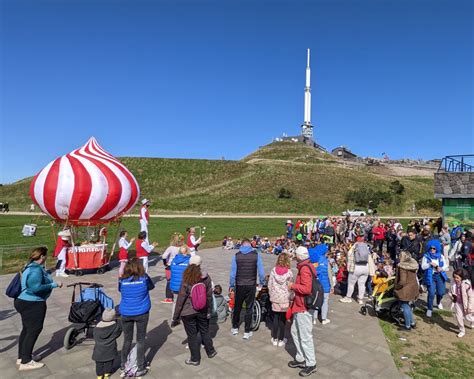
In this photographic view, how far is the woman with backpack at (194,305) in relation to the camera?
200 inches

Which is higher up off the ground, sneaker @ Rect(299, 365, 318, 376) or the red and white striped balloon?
the red and white striped balloon

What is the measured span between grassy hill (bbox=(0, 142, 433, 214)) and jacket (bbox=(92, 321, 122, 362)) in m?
46.7

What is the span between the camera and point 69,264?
11531 mm

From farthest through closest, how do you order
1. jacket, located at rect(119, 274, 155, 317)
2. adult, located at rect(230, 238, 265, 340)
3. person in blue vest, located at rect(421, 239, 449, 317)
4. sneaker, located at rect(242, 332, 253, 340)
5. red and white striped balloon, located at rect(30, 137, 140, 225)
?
red and white striped balloon, located at rect(30, 137, 140, 225)
person in blue vest, located at rect(421, 239, 449, 317)
sneaker, located at rect(242, 332, 253, 340)
adult, located at rect(230, 238, 265, 340)
jacket, located at rect(119, 274, 155, 317)

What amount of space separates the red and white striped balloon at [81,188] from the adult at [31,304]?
246 inches

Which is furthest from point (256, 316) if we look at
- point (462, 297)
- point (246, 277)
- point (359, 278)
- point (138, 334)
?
point (462, 297)

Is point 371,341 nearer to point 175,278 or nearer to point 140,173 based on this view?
point 175,278

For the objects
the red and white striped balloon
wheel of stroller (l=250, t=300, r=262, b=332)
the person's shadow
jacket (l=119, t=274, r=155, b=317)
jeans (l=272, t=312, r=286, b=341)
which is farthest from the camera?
the red and white striped balloon

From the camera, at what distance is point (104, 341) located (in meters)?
4.61

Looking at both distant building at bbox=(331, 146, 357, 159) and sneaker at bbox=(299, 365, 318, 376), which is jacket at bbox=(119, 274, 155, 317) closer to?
sneaker at bbox=(299, 365, 318, 376)

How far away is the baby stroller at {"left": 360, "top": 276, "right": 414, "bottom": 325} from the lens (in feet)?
24.3

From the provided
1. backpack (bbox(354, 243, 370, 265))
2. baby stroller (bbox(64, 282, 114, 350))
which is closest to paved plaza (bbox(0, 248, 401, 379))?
baby stroller (bbox(64, 282, 114, 350))

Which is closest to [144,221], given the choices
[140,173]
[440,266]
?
[440,266]

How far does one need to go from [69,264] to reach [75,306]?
Answer: 6.43 meters
